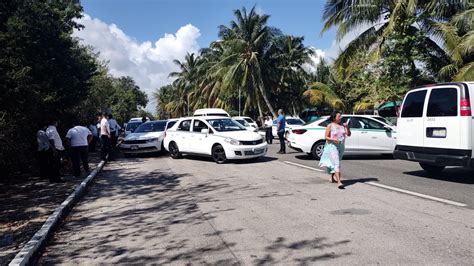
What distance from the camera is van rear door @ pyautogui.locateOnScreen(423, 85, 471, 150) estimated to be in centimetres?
842

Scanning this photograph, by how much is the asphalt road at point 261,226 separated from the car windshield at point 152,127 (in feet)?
27.5

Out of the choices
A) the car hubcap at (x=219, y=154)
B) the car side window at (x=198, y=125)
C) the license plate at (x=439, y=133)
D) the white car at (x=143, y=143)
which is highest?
the car side window at (x=198, y=125)

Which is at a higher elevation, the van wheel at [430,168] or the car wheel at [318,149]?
the car wheel at [318,149]

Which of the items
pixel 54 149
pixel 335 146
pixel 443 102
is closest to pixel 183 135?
pixel 54 149

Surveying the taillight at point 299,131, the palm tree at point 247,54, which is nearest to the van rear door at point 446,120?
the taillight at point 299,131

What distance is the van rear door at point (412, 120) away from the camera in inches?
369

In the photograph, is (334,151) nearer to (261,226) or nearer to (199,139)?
(261,226)

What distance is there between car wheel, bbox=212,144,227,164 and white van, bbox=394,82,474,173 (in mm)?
5551

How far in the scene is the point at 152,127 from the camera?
1845 centimetres

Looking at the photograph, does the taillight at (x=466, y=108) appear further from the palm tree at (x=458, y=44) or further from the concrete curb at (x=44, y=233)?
the palm tree at (x=458, y=44)

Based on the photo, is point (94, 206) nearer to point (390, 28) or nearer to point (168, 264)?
point (168, 264)

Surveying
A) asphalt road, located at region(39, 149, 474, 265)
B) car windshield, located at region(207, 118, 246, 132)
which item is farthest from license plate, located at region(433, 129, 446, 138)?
car windshield, located at region(207, 118, 246, 132)

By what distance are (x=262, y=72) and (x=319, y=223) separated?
3503 cm

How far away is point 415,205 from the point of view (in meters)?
7.01
